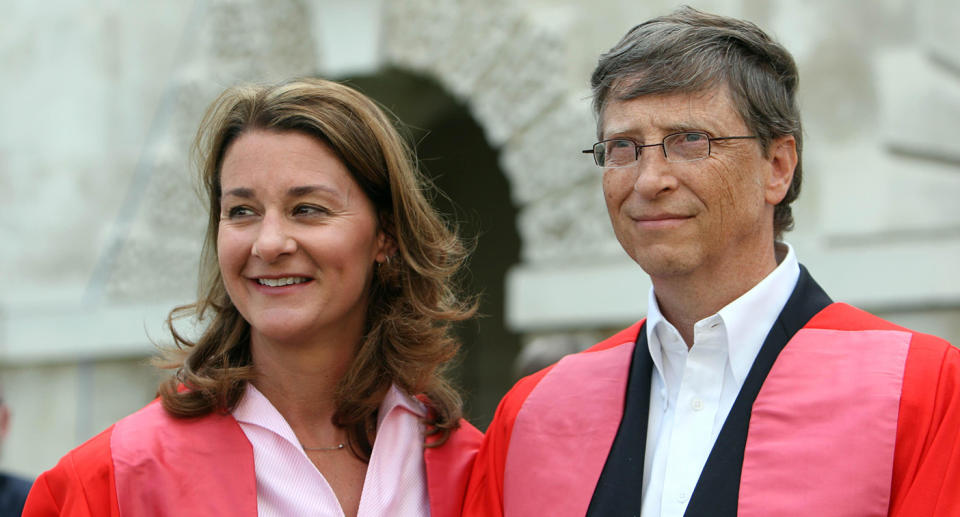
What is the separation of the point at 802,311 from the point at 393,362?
105 cm

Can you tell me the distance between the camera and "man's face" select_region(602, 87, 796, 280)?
8.61ft

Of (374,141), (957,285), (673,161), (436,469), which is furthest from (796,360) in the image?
(957,285)

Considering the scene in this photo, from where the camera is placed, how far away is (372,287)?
3.13 m

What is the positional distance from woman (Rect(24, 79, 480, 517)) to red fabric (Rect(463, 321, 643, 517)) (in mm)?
46

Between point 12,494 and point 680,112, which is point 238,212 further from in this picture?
point 12,494

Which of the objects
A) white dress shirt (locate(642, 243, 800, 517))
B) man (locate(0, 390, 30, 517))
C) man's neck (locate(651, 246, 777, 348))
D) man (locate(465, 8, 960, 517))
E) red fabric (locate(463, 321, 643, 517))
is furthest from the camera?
man (locate(0, 390, 30, 517))

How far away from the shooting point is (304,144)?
111 inches

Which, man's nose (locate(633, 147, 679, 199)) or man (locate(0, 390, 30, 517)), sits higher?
man's nose (locate(633, 147, 679, 199))

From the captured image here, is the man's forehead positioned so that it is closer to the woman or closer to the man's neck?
the man's neck

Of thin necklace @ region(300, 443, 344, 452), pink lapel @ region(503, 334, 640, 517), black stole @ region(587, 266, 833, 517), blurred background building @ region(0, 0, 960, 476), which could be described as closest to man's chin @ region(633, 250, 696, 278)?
black stole @ region(587, 266, 833, 517)

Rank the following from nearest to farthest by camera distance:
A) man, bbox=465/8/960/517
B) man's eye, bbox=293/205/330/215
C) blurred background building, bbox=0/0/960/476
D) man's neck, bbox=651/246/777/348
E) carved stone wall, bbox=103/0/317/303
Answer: man, bbox=465/8/960/517 → man's neck, bbox=651/246/777/348 → man's eye, bbox=293/205/330/215 → blurred background building, bbox=0/0/960/476 → carved stone wall, bbox=103/0/317/303

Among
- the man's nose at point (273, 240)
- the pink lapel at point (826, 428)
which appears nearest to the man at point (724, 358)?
the pink lapel at point (826, 428)

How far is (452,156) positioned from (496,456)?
21.7ft

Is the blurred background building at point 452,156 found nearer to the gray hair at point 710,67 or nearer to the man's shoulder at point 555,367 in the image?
the man's shoulder at point 555,367
